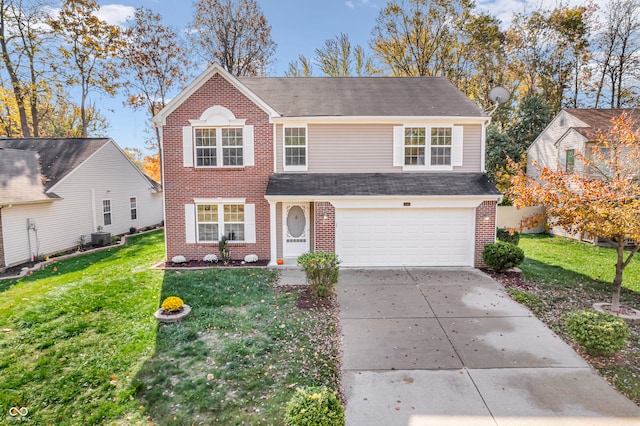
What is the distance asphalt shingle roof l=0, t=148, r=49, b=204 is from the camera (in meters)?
12.8

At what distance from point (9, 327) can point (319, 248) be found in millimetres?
8347

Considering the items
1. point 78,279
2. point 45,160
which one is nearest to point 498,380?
point 78,279

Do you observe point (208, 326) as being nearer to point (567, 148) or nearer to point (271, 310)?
point (271, 310)

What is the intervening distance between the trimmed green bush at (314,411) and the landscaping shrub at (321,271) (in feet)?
15.3

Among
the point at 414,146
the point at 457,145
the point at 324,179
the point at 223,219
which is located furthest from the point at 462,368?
the point at 223,219

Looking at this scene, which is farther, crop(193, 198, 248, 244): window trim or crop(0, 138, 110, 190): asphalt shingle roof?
crop(0, 138, 110, 190): asphalt shingle roof

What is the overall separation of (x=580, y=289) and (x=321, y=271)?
7922mm

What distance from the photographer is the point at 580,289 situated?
32.4ft

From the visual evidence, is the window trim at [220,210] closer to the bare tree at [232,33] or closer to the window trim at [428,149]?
the window trim at [428,149]

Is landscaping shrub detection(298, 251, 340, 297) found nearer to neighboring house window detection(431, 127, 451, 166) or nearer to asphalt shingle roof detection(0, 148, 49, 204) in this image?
neighboring house window detection(431, 127, 451, 166)

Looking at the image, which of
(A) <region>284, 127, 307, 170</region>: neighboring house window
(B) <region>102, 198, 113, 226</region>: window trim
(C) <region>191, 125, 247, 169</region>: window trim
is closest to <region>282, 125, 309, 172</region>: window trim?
(A) <region>284, 127, 307, 170</region>: neighboring house window

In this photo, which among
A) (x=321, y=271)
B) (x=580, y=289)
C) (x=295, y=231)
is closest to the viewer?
(x=321, y=271)

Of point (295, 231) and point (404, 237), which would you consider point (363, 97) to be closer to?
point (404, 237)

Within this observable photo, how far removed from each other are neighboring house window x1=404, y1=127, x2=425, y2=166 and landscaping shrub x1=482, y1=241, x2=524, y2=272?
408cm
